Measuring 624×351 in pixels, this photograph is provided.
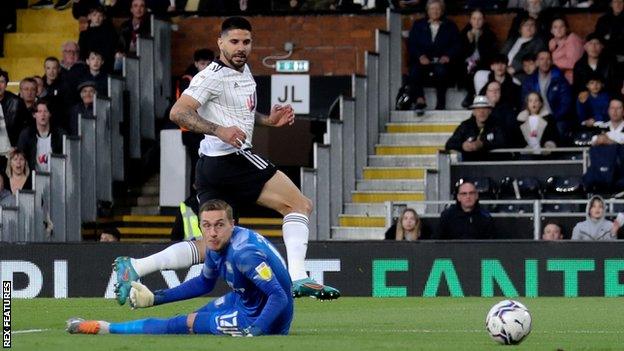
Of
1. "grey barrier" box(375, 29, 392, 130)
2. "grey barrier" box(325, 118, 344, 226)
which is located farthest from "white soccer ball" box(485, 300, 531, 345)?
"grey barrier" box(375, 29, 392, 130)

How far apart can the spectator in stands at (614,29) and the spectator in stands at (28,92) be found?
284 inches

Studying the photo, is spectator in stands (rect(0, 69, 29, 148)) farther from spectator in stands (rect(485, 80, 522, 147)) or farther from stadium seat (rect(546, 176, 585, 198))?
stadium seat (rect(546, 176, 585, 198))

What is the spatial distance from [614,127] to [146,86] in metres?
6.35

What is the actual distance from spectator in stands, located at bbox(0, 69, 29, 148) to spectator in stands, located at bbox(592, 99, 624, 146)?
720cm

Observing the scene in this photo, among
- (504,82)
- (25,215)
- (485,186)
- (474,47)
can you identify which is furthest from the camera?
(474,47)

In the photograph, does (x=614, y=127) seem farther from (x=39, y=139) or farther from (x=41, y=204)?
(x=39, y=139)

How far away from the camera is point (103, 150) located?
21.7m

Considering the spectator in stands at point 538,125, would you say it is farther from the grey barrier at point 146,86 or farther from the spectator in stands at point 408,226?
the grey barrier at point 146,86

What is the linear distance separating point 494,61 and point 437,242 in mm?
4235

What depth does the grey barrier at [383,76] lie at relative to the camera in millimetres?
22109

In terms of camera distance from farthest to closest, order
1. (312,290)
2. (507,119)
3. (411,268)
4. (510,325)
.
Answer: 1. (507,119)
2. (411,268)
3. (312,290)
4. (510,325)

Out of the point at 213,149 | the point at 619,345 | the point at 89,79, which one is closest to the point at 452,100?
the point at 89,79

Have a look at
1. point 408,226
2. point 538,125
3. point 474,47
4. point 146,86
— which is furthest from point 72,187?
point 538,125

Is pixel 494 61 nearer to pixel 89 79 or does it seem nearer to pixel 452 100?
pixel 452 100
